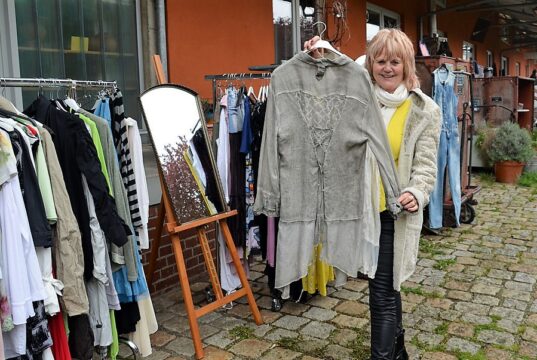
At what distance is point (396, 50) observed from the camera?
263cm

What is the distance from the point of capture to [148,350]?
3098 millimetres

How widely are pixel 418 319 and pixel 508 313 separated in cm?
67

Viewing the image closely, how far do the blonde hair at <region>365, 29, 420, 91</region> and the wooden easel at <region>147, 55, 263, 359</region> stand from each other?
1.39 m

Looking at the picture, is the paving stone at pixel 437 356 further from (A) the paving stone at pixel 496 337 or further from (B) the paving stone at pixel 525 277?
(B) the paving stone at pixel 525 277

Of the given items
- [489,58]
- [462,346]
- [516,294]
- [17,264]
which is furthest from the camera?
[489,58]

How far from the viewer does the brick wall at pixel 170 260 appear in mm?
4113

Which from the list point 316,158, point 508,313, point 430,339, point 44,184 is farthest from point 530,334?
point 44,184

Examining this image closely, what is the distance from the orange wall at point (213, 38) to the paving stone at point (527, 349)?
3284 mm

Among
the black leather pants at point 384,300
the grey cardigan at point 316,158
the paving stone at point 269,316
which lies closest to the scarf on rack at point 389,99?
the grey cardigan at point 316,158

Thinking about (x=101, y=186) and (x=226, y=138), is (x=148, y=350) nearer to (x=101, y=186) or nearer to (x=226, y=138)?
(x=101, y=186)

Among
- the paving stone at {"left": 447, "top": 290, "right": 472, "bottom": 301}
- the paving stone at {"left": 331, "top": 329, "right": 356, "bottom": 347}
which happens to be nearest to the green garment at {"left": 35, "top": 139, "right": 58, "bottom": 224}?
the paving stone at {"left": 331, "top": 329, "right": 356, "bottom": 347}

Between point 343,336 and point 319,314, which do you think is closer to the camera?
point 343,336

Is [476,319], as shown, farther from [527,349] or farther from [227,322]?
[227,322]

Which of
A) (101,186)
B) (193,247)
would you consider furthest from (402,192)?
(193,247)
